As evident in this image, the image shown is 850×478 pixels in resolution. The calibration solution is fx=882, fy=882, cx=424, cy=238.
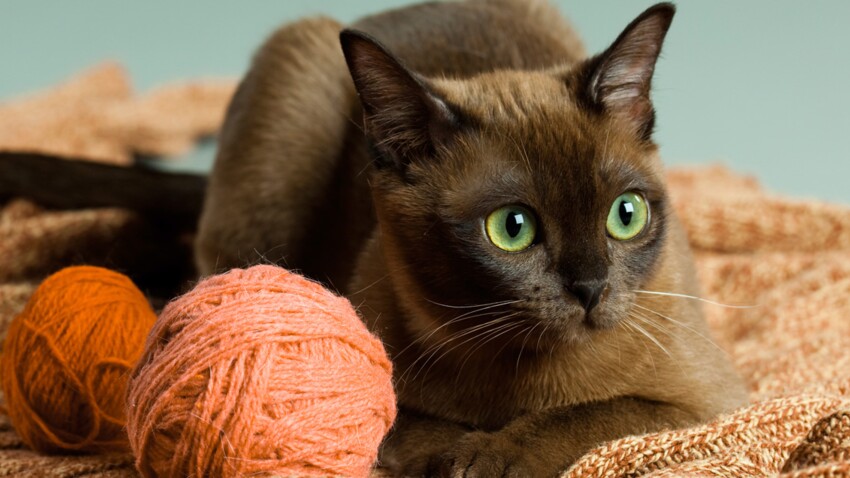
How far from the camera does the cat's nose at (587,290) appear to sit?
1028 mm

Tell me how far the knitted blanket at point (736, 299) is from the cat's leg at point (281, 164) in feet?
1.19

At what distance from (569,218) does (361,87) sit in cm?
33

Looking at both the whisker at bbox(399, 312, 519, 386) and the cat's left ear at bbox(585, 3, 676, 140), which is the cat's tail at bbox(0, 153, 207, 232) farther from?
the cat's left ear at bbox(585, 3, 676, 140)

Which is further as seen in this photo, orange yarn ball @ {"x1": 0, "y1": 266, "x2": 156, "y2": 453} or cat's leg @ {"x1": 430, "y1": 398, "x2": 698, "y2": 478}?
orange yarn ball @ {"x1": 0, "y1": 266, "x2": 156, "y2": 453}

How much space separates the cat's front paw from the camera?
106 cm

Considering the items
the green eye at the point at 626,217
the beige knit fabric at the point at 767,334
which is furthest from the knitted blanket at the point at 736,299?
the green eye at the point at 626,217

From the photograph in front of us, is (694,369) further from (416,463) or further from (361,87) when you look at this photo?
(361,87)

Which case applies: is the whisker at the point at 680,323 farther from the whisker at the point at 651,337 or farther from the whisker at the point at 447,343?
the whisker at the point at 447,343

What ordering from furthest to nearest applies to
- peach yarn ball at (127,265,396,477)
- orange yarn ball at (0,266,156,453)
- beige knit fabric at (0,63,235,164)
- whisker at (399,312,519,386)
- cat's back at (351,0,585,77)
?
beige knit fabric at (0,63,235,164) < cat's back at (351,0,585,77) < orange yarn ball at (0,266,156,453) < whisker at (399,312,519,386) < peach yarn ball at (127,265,396,477)

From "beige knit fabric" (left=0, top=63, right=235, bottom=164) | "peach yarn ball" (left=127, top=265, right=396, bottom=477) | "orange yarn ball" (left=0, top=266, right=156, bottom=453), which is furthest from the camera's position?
"beige knit fabric" (left=0, top=63, right=235, bottom=164)

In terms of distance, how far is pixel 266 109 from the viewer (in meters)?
1.77

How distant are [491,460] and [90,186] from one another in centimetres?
131

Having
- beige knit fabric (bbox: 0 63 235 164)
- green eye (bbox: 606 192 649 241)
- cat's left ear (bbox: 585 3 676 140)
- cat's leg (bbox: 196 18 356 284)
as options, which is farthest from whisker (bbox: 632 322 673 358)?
beige knit fabric (bbox: 0 63 235 164)

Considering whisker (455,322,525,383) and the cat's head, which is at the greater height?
the cat's head
